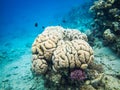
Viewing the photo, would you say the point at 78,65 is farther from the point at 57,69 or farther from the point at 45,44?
the point at 45,44

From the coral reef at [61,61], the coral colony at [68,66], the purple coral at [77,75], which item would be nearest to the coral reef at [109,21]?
the coral colony at [68,66]

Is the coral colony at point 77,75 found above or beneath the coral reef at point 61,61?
beneath

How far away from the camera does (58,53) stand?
619 cm

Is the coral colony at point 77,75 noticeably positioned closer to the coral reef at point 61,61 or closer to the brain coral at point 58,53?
the coral reef at point 61,61

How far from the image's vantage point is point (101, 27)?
9.25 m

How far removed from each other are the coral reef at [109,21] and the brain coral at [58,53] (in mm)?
1732

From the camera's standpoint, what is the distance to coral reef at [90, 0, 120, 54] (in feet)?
25.4

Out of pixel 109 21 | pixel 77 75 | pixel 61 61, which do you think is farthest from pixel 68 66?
pixel 109 21

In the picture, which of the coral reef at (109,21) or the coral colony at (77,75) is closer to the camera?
the coral colony at (77,75)

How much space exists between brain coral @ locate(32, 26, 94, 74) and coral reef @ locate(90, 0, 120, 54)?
5.68 ft

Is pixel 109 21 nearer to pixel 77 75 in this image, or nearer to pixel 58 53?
pixel 58 53

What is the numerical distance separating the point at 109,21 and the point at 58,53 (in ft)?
12.1

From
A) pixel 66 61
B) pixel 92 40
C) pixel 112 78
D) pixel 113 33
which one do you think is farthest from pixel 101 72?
pixel 92 40

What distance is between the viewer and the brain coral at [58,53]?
5980 millimetres
